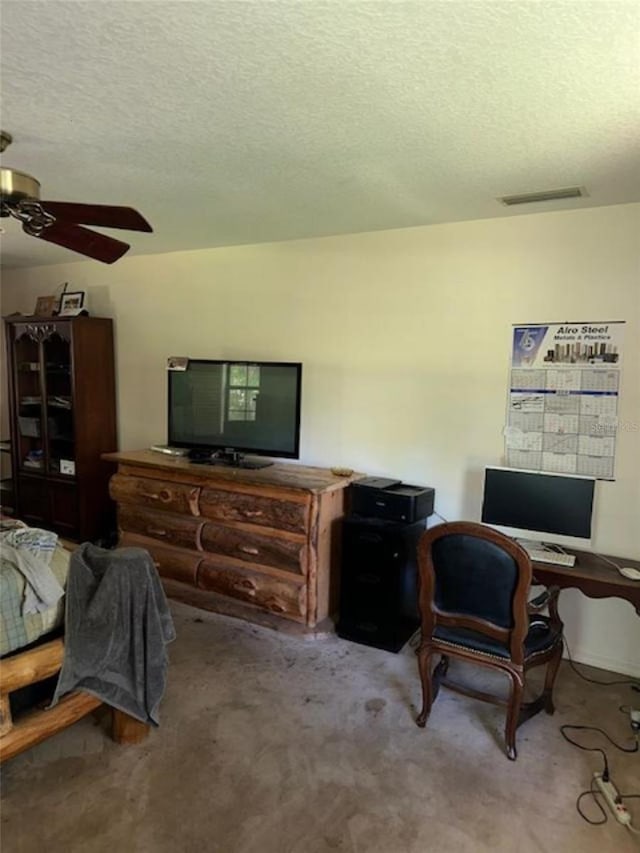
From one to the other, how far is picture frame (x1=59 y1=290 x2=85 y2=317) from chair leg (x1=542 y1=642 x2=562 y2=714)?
4.17 meters

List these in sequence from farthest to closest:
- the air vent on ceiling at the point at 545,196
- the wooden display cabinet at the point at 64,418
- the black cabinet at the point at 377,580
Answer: the wooden display cabinet at the point at 64,418 < the black cabinet at the point at 377,580 < the air vent on ceiling at the point at 545,196

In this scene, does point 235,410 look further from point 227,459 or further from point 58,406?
point 58,406

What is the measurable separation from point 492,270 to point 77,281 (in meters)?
3.55

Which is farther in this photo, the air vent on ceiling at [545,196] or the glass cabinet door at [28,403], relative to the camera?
the glass cabinet door at [28,403]

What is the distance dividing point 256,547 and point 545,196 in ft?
7.89

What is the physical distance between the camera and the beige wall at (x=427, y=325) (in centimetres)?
274

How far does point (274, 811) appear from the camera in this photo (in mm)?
1893

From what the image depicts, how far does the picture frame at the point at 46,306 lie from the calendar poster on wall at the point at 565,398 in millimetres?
3834

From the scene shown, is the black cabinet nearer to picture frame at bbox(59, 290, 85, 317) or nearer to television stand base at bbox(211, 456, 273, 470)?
television stand base at bbox(211, 456, 273, 470)

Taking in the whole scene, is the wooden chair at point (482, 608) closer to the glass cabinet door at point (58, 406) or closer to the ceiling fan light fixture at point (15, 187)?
the ceiling fan light fixture at point (15, 187)

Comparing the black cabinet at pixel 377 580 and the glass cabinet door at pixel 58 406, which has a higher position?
the glass cabinet door at pixel 58 406

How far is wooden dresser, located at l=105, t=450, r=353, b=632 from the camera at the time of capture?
305cm

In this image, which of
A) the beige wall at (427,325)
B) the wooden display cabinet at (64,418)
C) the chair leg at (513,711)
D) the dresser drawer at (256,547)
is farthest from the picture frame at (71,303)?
the chair leg at (513,711)

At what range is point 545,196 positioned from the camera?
2559mm
